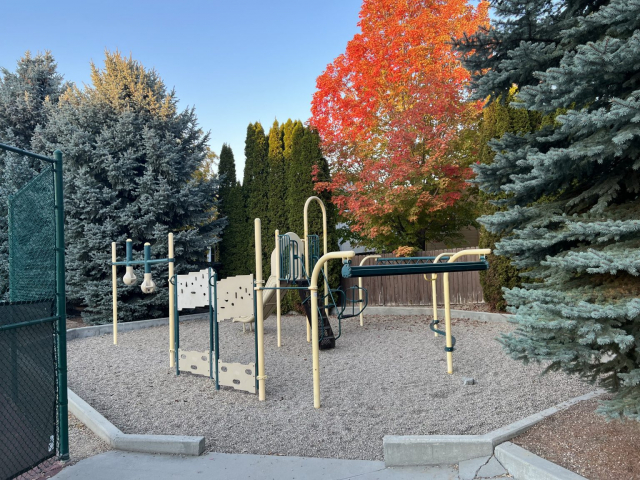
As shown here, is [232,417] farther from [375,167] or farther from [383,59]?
[383,59]

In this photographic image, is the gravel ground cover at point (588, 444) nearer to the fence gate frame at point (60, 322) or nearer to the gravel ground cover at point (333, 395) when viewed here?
the gravel ground cover at point (333, 395)

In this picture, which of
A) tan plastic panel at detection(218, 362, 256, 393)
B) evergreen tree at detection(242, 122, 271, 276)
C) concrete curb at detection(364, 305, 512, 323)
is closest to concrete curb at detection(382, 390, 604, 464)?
tan plastic panel at detection(218, 362, 256, 393)

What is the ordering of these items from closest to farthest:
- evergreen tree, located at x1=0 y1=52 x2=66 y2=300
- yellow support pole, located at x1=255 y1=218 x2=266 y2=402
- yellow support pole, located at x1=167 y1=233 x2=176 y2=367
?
1. yellow support pole, located at x1=255 y1=218 x2=266 y2=402
2. yellow support pole, located at x1=167 y1=233 x2=176 y2=367
3. evergreen tree, located at x1=0 y1=52 x2=66 y2=300

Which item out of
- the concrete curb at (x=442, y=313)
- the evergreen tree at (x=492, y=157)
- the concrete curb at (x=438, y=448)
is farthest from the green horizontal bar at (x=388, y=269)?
the evergreen tree at (x=492, y=157)

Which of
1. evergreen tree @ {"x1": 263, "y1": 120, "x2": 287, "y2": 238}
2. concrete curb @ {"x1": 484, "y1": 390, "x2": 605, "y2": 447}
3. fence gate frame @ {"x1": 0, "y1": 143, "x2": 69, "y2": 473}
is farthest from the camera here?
evergreen tree @ {"x1": 263, "y1": 120, "x2": 287, "y2": 238}

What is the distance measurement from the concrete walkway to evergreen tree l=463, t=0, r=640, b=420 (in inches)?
42.9

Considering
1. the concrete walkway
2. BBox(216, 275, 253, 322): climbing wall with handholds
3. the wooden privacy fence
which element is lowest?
the concrete walkway

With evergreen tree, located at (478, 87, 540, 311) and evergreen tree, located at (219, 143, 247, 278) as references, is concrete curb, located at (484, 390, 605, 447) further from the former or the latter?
evergreen tree, located at (219, 143, 247, 278)

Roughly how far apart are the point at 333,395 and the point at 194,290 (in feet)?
7.53

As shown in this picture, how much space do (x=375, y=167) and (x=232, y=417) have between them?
646cm

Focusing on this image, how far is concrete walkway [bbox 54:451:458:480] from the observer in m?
2.77

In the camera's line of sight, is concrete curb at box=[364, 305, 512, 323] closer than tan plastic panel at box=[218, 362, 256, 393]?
No

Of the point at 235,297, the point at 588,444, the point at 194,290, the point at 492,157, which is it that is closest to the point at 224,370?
the point at 235,297

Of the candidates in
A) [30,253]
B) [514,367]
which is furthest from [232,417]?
[30,253]
